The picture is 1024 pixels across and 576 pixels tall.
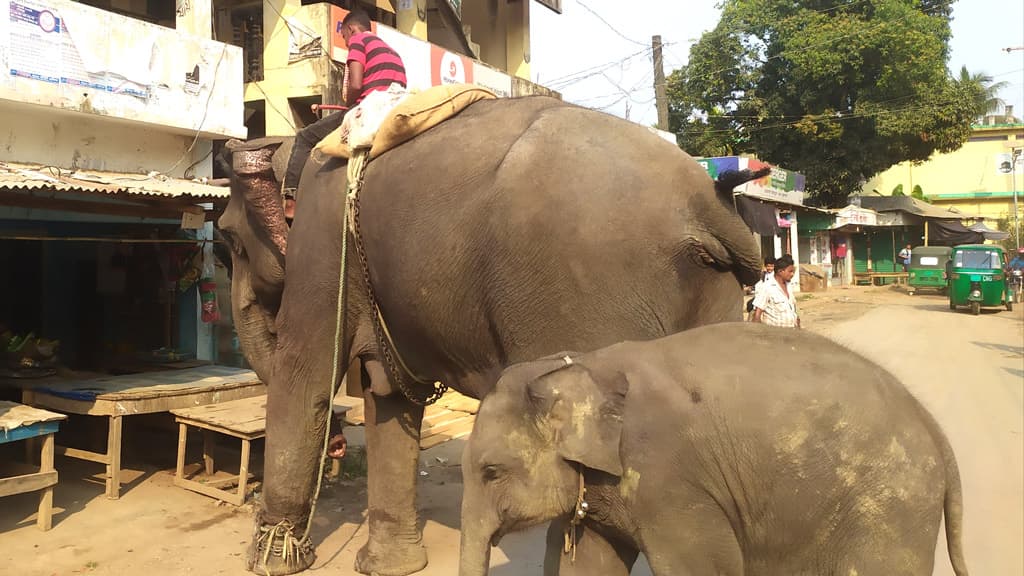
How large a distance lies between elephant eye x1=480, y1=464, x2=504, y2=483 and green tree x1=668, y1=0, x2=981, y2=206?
92.5 feet

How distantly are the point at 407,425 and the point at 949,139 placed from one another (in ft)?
95.4

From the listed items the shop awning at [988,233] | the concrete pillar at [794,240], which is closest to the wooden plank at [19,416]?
the concrete pillar at [794,240]

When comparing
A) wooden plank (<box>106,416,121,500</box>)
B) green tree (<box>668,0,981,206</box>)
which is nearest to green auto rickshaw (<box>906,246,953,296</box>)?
green tree (<box>668,0,981,206</box>)

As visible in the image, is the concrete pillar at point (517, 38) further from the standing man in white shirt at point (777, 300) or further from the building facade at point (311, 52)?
the standing man in white shirt at point (777, 300)

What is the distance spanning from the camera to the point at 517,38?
56.8 ft

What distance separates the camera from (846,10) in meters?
28.7

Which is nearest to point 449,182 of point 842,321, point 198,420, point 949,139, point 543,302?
point 543,302

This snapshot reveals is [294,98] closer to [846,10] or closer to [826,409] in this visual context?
[826,409]

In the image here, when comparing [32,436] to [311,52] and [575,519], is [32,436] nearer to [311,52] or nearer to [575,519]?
[575,519]

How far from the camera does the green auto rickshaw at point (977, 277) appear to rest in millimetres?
21125

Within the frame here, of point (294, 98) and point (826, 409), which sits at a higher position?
point (294, 98)

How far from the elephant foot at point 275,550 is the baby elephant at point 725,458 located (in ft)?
7.15

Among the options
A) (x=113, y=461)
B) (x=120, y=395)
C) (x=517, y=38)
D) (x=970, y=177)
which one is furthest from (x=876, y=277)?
(x=113, y=461)

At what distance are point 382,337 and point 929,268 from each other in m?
28.2
